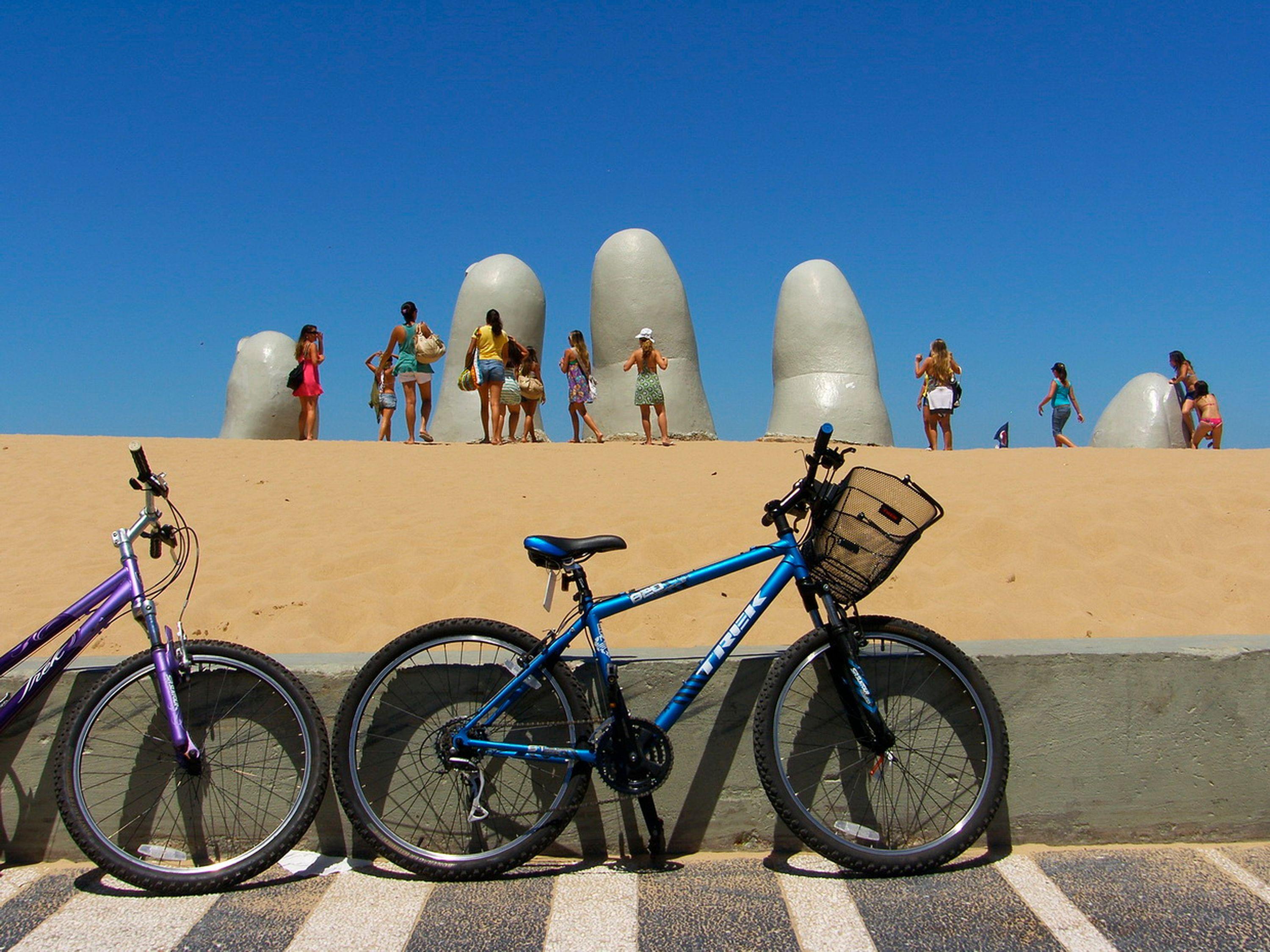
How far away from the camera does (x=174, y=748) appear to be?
2746mm

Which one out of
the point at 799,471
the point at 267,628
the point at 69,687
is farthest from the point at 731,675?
the point at 799,471

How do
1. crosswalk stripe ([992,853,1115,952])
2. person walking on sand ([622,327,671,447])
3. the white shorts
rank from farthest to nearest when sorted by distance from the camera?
the white shorts, person walking on sand ([622,327,671,447]), crosswalk stripe ([992,853,1115,952])

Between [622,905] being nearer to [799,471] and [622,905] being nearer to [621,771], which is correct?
[621,771]

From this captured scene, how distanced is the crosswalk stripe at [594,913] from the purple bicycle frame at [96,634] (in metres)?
1.08

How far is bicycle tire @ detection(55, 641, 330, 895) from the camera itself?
2682mm

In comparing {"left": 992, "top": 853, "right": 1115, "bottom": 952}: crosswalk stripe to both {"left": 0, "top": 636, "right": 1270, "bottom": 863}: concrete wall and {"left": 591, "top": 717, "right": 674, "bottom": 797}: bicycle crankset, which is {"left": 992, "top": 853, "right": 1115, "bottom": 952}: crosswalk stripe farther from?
{"left": 591, "top": 717, "right": 674, "bottom": 797}: bicycle crankset

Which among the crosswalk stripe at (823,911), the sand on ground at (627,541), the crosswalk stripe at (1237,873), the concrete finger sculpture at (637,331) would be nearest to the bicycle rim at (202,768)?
the sand on ground at (627,541)

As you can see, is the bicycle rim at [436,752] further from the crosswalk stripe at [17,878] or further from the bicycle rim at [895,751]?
the crosswalk stripe at [17,878]

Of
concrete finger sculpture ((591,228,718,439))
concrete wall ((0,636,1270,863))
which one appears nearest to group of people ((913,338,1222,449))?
concrete finger sculpture ((591,228,718,439))

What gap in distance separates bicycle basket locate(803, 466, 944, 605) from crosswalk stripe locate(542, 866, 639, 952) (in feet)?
3.10

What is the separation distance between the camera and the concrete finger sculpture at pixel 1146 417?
17109 millimetres

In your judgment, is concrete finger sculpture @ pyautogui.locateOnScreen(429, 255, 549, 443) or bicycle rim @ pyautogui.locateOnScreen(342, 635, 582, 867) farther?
concrete finger sculpture @ pyautogui.locateOnScreen(429, 255, 549, 443)

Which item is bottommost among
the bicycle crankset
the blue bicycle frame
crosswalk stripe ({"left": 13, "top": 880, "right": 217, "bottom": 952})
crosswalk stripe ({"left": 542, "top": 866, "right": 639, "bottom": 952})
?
crosswalk stripe ({"left": 542, "top": 866, "right": 639, "bottom": 952})

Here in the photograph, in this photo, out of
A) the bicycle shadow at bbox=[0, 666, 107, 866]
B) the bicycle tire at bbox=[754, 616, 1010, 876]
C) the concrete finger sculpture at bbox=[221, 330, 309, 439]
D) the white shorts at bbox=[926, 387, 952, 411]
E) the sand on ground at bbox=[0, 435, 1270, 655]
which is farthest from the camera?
the concrete finger sculpture at bbox=[221, 330, 309, 439]
